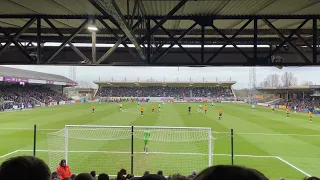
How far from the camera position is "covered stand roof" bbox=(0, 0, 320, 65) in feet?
25.2

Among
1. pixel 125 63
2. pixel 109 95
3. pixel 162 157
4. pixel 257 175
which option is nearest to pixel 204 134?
pixel 162 157

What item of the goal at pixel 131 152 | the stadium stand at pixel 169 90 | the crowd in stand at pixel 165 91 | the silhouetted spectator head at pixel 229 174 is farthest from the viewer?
the crowd in stand at pixel 165 91

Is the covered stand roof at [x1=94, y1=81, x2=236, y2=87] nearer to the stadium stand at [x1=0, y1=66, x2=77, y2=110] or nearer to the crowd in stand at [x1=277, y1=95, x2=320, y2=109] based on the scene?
the stadium stand at [x1=0, y1=66, x2=77, y2=110]

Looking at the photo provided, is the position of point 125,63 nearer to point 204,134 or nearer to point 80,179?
point 80,179

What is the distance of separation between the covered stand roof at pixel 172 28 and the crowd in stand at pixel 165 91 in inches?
4020

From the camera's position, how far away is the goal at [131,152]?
48.1ft

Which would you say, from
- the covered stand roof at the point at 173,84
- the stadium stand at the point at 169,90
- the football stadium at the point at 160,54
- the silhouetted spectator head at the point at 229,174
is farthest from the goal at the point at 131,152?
the covered stand roof at the point at 173,84

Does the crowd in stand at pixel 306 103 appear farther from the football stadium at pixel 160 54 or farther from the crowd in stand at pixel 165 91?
the football stadium at pixel 160 54

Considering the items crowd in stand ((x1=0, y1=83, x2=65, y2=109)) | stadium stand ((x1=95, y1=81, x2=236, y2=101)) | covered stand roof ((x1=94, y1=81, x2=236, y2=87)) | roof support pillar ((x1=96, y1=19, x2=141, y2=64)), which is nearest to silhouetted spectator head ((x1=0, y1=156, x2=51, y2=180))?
roof support pillar ((x1=96, y1=19, x2=141, y2=64))

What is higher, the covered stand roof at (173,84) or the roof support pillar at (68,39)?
the covered stand roof at (173,84)

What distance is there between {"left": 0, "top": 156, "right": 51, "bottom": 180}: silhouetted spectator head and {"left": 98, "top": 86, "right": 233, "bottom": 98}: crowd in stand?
11064 cm

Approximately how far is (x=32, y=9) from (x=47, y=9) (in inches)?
15.3

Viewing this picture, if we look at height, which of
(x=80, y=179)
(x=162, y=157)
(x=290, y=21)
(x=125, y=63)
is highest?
(x=290, y=21)

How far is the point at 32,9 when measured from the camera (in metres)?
8.15
